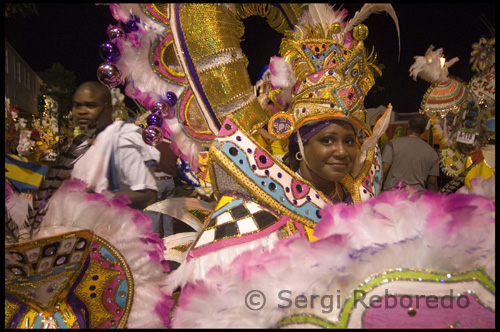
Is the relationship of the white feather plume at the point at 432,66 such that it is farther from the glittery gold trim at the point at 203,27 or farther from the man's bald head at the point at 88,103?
the man's bald head at the point at 88,103

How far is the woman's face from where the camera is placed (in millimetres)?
1532

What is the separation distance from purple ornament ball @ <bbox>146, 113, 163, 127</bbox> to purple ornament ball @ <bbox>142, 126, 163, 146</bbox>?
0.8 inches

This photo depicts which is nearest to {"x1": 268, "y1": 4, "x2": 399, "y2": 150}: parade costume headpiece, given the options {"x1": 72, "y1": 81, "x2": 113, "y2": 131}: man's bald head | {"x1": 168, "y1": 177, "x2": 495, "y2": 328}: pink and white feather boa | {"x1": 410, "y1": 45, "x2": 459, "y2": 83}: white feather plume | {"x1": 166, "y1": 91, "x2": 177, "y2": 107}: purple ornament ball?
{"x1": 166, "y1": 91, "x2": 177, "y2": 107}: purple ornament ball

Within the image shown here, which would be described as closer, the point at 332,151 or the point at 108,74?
the point at 332,151

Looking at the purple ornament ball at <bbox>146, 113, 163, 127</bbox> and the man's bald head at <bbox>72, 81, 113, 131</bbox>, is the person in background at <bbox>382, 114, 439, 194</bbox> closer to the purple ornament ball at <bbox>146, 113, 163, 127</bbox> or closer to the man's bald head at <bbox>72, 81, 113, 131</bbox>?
the purple ornament ball at <bbox>146, 113, 163, 127</bbox>

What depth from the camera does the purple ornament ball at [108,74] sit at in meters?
1.68

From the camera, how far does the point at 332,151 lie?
5.02ft

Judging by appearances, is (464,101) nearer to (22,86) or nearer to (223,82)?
(223,82)

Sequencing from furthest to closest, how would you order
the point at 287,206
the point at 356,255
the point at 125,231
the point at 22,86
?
the point at 22,86 → the point at 287,206 → the point at 125,231 → the point at 356,255

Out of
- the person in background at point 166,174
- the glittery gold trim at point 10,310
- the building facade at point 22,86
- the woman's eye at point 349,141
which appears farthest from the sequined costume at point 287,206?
the building facade at point 22,86

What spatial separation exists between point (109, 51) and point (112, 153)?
625mm

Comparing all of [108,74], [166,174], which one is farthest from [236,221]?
[166,174]

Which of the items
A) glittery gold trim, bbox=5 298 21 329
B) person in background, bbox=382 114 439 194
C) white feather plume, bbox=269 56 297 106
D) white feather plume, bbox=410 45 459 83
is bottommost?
glittery gold trim, bbox=5 298 21 329

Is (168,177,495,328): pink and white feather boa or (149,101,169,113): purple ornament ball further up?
(149,101,169,113): purple ornament ball
